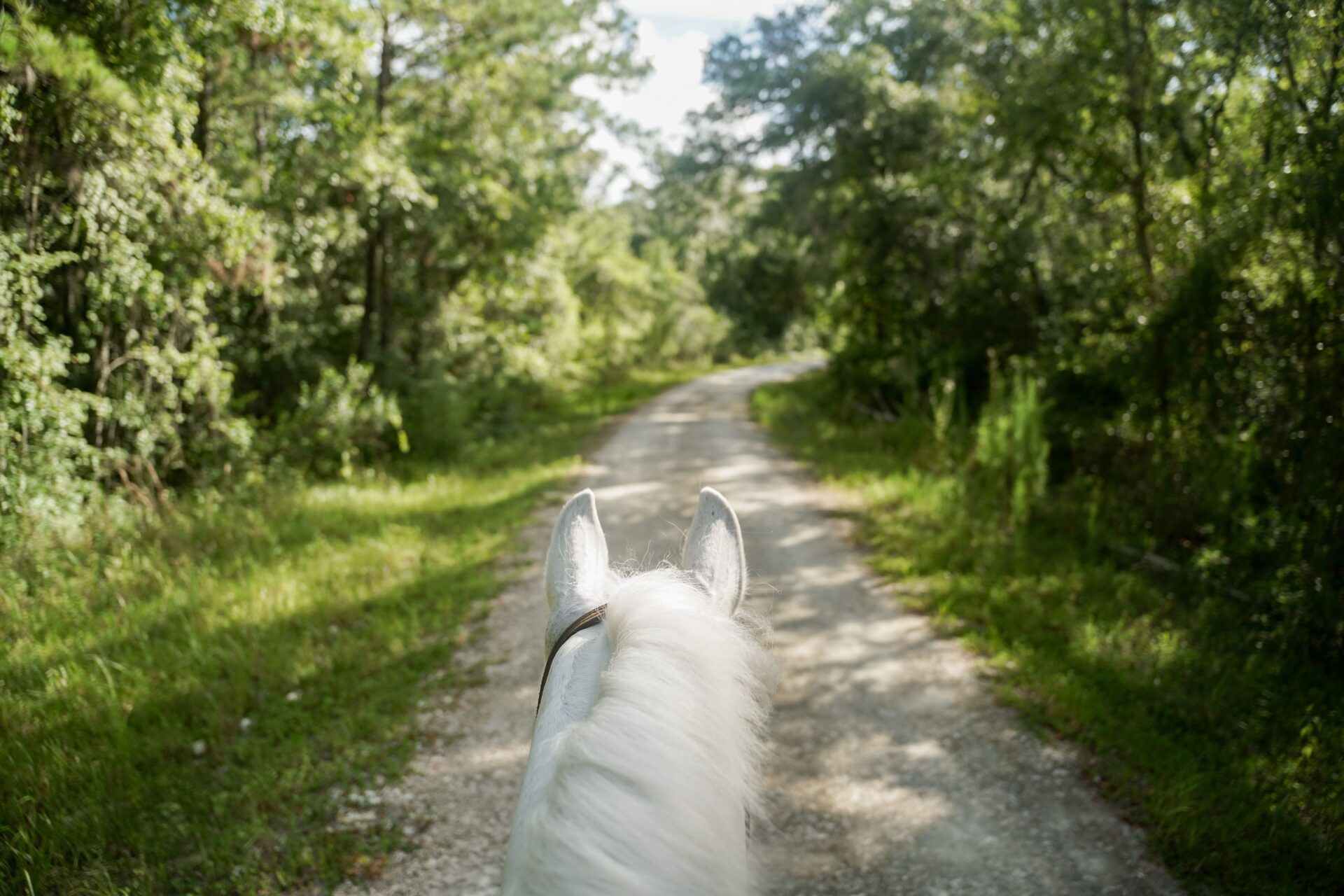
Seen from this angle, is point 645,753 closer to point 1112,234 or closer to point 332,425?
point 1112,234

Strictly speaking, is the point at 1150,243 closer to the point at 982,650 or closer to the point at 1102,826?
the point at 982,650

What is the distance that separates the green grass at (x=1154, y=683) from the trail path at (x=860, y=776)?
0.21m

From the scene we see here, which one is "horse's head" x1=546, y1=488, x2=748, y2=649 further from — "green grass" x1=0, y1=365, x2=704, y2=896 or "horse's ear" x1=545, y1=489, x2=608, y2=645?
"green grass" x1=0, y1=365, x2=704, y2=896

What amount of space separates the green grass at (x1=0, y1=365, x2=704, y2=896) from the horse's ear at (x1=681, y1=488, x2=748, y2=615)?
6.88 ft

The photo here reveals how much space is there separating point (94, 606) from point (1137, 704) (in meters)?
5.93

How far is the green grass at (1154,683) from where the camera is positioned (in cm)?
265

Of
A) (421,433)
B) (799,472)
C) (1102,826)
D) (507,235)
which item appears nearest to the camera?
(1102,826)

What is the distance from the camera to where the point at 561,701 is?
121 centimetres

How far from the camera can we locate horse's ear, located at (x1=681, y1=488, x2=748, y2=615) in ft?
5.02

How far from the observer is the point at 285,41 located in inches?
250

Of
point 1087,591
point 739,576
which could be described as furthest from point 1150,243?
point 739,576

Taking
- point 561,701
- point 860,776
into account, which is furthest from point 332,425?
point 561,701

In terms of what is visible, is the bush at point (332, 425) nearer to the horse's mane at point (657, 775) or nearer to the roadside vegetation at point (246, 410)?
the roadside vegetation at point (246, 410)

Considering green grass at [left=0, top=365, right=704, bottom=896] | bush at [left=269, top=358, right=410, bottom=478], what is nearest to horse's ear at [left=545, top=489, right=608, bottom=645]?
green grass at [left=0, top=365, right=704, bottom=896]
